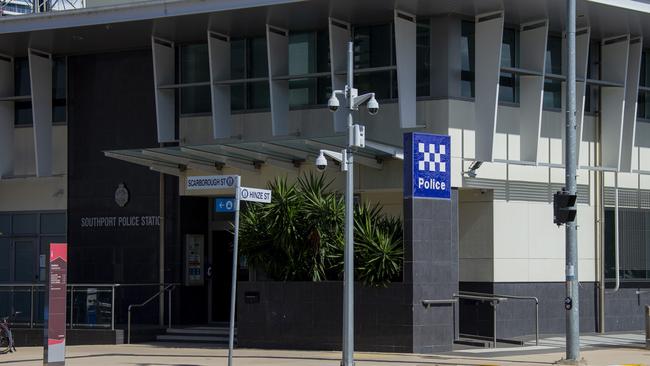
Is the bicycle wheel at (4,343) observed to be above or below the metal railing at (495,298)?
below

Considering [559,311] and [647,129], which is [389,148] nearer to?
[559,311]

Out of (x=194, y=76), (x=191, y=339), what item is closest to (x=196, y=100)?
(x=194, y=76)

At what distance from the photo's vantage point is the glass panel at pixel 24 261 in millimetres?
32938

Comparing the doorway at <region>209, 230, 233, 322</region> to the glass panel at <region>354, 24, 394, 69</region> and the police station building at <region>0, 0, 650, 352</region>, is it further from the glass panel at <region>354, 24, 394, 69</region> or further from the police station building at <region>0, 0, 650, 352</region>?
the glass panel at <region>354, 24, 394, 69</region>

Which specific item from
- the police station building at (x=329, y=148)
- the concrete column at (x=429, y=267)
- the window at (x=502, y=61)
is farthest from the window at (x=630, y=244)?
the concrete column at (x=429, y=267)

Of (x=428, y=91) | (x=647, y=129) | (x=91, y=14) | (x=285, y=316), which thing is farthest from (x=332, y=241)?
(x=647, y=129)

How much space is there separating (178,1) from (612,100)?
38.2ft

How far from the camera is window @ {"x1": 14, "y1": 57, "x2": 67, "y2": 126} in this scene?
32438 millimetres

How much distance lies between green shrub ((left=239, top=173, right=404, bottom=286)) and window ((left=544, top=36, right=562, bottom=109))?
597 cm

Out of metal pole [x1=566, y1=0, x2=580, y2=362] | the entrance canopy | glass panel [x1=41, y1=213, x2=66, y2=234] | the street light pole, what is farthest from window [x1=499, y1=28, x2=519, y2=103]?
glass panel [x1=41, y1=213, x2=66, y2=234]

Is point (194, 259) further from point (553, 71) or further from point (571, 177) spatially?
point (571, 177)

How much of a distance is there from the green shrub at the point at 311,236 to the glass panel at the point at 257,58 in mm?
4410

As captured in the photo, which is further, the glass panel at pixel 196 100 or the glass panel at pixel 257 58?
the glass panel at pixel 196 100

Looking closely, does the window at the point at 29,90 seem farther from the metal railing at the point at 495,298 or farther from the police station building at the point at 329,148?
the metal railing at the point at 495,298
